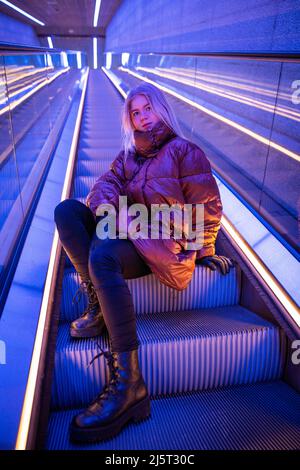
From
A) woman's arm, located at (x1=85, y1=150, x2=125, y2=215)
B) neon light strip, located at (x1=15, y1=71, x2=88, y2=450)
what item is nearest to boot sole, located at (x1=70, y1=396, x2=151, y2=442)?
neon light strip, located at (x1=15, y1=71, x2=88, y2=450)

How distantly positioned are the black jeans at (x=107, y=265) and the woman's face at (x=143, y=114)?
50 centimetres

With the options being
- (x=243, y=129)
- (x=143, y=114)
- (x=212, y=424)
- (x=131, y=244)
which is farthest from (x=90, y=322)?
(x=243, y=129)

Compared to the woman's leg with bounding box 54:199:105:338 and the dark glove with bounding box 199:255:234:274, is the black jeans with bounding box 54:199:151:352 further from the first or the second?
the dark glove with bounding box 199:255:234:274

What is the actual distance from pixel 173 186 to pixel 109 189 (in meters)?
0.35

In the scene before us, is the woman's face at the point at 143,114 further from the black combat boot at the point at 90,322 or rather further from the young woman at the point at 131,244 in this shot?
the black combat boot at the point at 90,322

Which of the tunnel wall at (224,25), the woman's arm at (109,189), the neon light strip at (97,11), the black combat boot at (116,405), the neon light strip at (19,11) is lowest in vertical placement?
the black combat boot at (116,405)

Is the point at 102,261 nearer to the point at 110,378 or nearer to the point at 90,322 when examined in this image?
the point at 90,322

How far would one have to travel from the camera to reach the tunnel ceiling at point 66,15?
16.5 metres

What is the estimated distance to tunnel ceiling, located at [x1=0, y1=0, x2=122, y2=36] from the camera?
16484 mm

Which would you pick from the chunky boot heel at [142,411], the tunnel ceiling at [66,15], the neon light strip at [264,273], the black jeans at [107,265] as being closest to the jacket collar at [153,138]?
the black jeans at [107,265]

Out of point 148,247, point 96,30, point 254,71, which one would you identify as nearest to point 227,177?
point 254,71

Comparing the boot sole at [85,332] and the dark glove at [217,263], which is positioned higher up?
the dark glove at [217,263]

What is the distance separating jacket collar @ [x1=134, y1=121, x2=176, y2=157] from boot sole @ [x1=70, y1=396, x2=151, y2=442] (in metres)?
1.16

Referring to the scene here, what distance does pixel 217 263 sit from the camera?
195cm
